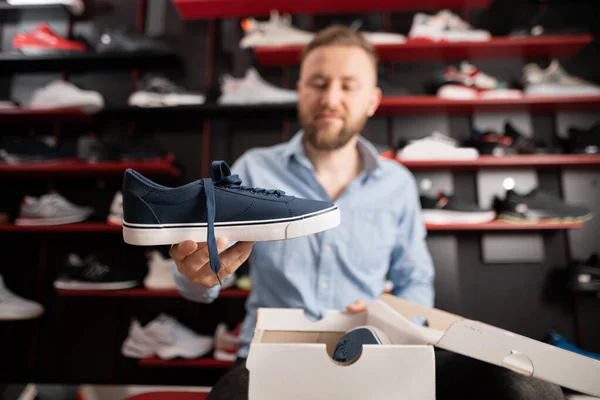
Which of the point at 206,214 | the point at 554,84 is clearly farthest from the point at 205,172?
the point at 554,84

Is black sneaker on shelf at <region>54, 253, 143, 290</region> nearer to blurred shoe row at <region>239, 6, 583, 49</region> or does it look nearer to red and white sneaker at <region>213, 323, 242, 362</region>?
red and white sneaker at <region>213, 323, 242, 362</region>

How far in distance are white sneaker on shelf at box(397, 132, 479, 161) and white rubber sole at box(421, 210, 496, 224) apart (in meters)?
0.31

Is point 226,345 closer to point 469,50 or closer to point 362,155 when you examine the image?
point 362,155

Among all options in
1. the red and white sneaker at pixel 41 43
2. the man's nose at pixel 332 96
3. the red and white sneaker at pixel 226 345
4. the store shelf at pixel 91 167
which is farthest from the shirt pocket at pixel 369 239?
the red and white sneaker at pixel 41 43

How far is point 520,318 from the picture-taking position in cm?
205

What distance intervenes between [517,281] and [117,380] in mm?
2642

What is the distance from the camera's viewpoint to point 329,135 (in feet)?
3.37

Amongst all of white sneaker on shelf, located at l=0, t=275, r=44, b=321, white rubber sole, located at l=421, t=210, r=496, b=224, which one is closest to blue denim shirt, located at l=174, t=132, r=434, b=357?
white rubber sole, located at l=421, t=210, r=496, b=224

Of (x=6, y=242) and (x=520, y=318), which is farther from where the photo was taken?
(x=6, y=242)

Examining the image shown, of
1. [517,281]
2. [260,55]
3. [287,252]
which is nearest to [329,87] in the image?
[287,252]

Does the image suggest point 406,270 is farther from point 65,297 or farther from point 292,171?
point 65,297

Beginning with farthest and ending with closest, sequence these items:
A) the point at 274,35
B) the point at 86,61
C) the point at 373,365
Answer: the point at 86,61 → the point at 274,35 → the point at 373,365

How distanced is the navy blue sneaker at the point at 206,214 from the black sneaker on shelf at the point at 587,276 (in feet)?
6.48

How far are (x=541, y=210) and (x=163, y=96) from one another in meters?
2.32
